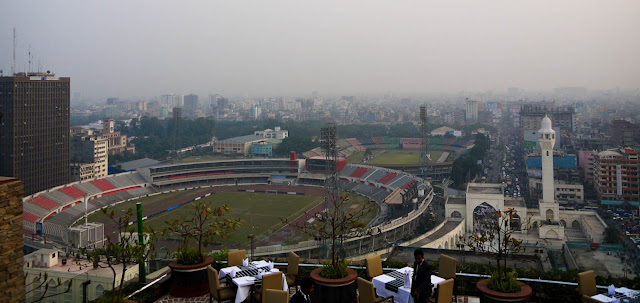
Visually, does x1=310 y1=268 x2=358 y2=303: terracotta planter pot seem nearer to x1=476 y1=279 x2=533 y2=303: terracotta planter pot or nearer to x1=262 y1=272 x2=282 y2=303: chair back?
x1=262 y1=272 x2=282 y2=303: chair back

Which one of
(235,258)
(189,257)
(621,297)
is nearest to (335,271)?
(235,258)

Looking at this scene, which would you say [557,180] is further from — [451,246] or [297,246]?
[297,246]

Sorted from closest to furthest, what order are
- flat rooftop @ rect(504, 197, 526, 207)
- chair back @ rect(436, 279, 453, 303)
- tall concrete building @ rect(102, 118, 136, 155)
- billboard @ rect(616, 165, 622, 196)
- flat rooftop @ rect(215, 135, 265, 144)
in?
chair back @ rect(436, 279, 453, 303), flat rooftop @ rect(504, 197, 526, 207), billboard @ rect(616, 165, 622, 196), tall concrete building @ rect(102, 118, 136, 155), flat rooftop @ rect(215, 135, 265, 144)

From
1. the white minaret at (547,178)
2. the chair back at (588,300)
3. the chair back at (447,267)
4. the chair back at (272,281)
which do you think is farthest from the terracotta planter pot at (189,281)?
the white minaret at (547,178)

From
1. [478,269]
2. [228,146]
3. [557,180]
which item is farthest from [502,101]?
[478,269]

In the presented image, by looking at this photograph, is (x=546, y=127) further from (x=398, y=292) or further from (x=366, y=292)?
(x=366, y=292)

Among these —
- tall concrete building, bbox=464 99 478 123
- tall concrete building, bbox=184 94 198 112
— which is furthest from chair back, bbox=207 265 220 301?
tall concrete building, bbox=184 94 198 112
